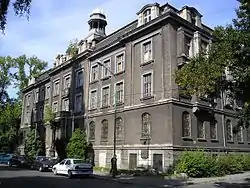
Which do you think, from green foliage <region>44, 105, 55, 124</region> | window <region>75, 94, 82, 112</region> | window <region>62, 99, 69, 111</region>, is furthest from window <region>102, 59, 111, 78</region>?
green foliage <region>44, 105, 55, 124</region>

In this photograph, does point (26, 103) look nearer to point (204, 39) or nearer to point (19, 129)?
point (19, 129)

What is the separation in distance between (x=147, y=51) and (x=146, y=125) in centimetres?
742

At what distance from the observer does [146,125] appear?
105 feet

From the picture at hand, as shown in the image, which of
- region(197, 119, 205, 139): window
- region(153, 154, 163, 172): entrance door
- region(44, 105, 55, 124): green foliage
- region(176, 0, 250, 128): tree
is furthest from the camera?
region(44, 105, 55, 124): green foliage

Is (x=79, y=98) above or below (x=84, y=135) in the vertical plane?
above

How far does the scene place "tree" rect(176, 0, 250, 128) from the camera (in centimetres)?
1377

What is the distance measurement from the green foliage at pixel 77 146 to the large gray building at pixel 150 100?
1490mm

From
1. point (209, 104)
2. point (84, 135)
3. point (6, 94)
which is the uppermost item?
point (6, 94)

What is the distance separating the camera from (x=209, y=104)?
1331 inches

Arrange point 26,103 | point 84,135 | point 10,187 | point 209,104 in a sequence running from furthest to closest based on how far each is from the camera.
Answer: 1. point 26,103
2. point 84,135
3. point 209,104
4. point 10,187

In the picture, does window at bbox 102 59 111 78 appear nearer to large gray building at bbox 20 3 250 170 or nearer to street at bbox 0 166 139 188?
large gray building at bbox 20 3 250 170

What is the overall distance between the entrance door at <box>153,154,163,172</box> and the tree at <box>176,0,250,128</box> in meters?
14.5

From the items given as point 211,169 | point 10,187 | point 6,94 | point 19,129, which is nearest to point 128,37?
point 211,169

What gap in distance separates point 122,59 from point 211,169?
630 inches
